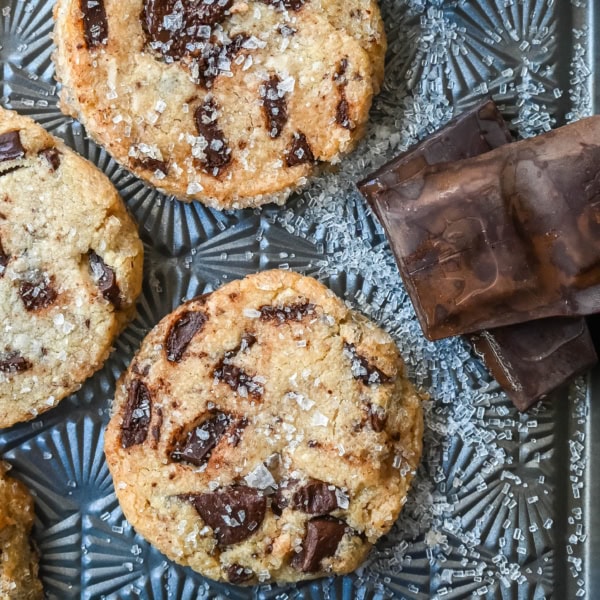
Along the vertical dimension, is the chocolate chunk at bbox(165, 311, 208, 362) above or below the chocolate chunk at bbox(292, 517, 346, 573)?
above

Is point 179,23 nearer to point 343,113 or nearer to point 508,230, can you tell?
point 343,113

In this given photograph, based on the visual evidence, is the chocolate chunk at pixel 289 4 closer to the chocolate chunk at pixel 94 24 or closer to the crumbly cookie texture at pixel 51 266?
the chocolate chunk at pixel 94 24

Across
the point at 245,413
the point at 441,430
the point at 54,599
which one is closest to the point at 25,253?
the point at 245,413

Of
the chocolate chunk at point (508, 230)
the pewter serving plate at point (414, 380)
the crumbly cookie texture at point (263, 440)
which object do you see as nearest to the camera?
the chocolate chunk at point (508, 230)

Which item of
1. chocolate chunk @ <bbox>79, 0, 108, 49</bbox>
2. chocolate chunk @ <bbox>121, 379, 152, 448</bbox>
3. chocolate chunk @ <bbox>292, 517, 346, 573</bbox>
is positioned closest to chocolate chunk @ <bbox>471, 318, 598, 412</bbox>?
chocolate chunk @ <bbox>292, 517, 346, 573</bbox>

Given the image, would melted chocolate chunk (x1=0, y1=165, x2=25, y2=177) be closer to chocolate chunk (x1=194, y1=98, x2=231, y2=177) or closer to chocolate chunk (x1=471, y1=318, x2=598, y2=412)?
chocolate chunk (x1=194, y1=98, x2=231, y2=177)

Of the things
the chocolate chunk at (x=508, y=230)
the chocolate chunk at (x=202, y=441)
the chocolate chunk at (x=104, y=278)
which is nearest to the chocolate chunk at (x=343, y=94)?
the chocolate chunk at (x=508, y=230)
